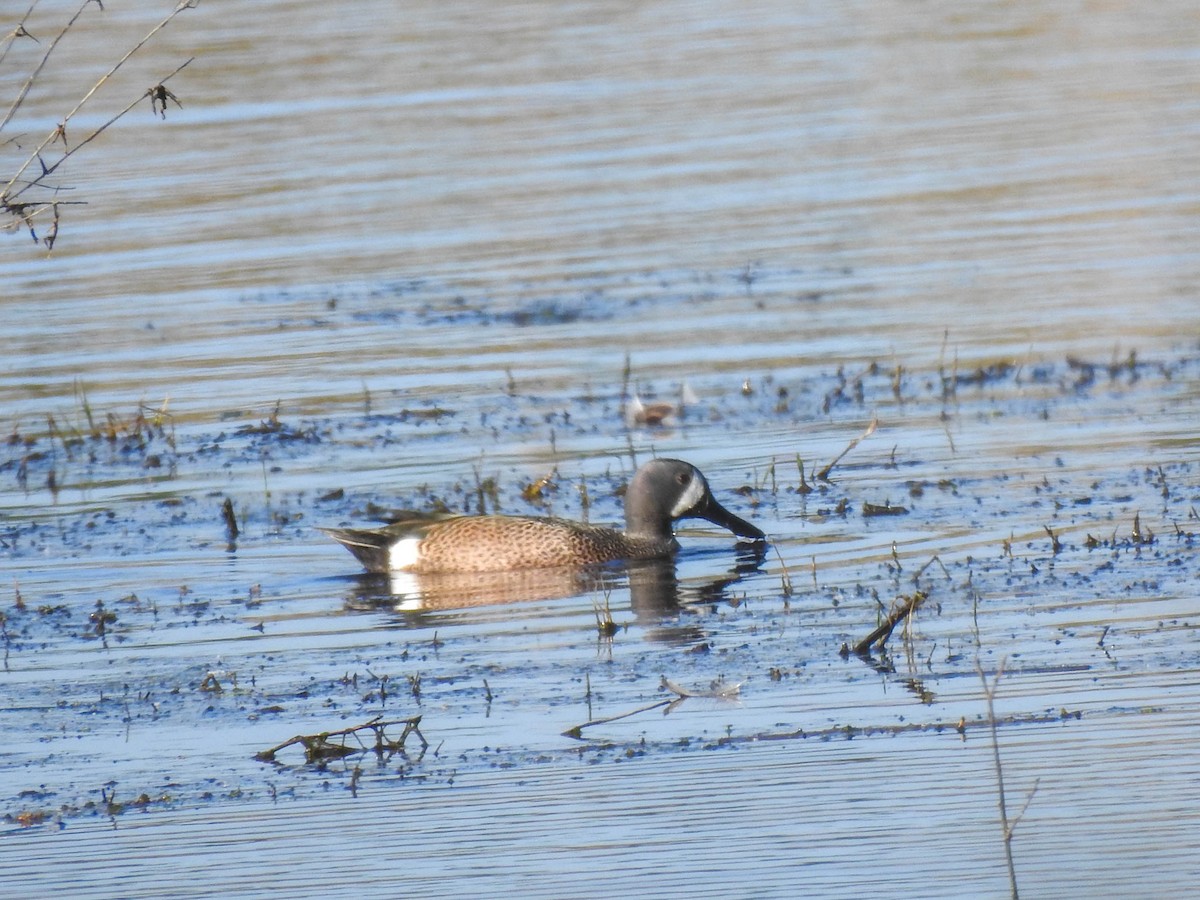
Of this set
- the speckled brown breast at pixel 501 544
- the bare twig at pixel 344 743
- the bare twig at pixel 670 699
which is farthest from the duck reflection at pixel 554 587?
the bare twig at pixel 344 743

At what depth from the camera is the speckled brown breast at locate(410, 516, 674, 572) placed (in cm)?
986

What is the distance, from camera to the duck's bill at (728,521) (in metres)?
10.0

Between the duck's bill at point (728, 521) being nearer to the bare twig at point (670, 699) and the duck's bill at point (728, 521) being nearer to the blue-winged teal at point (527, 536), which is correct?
the blue-winged teal at point (527, 536)

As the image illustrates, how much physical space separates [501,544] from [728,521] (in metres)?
1.02

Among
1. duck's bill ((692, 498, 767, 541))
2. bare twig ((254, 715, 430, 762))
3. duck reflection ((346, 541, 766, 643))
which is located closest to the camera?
bare twig ((254, 715, 430, 762))

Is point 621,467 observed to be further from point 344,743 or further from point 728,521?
point 344,743

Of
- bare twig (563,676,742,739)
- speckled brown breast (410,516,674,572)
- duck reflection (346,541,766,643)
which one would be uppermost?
speckled brown breast (410,516,674,572)

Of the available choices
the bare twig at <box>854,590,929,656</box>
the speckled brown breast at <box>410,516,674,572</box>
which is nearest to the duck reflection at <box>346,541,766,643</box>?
the speckled brown breast at <box>410,516,674,572</box>

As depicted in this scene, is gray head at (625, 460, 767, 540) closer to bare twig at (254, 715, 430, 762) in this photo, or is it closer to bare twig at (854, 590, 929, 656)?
bare twig at (854, 590, 929, 656)

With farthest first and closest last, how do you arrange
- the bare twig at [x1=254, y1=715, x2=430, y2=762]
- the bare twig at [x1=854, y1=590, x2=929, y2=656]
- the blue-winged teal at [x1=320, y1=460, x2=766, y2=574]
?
1. the blue-winged teal at [x1=320, y1=460, x2=766, y2=574]
2. the bare twig at [x1=854, y1=590, x2=929, y2=656]
3. the bare twig at [x1=254, y1=715, x2=430, y2=762]

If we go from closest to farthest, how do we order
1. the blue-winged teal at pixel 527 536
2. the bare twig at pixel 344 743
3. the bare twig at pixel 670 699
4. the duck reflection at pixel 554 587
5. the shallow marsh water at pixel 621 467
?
the shallow marsh water at pixel 621 467, the bare twig at pixel 344 743, the bare twig at pixel 670 699, the duck reflection at pixel 554 587, the blue-winged teal at pixel 527 536

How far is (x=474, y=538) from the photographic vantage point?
32.4 ft

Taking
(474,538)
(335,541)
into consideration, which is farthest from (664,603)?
(335,541)

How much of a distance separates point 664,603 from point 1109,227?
30.4 ft
